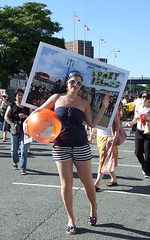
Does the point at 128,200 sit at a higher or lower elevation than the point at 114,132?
lower

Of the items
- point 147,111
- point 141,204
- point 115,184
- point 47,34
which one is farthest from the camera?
point 47,34

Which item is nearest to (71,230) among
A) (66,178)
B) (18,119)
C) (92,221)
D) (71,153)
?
(92,221)

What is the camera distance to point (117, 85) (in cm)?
386

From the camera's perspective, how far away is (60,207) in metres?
4.50

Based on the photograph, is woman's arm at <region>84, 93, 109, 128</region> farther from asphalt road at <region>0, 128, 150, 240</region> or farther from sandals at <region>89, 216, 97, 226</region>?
asphalt road at <region>0, 128, 150, 240</region>

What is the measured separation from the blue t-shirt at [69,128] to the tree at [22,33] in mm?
35297

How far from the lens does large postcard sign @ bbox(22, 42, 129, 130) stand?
3637 millimetres

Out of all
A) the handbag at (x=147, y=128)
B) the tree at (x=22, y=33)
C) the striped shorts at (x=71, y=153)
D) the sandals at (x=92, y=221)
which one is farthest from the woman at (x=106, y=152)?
the tree at (x=22, y=33)

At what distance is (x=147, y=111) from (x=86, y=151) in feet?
10.1

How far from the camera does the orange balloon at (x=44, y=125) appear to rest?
11.0 ft

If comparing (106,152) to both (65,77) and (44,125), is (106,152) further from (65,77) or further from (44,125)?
(44,125)

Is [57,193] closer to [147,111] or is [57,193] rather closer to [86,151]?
[86,151]

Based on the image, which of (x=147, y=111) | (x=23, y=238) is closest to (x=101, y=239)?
(x=23, y=238)

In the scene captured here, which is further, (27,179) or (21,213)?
(27,179)
